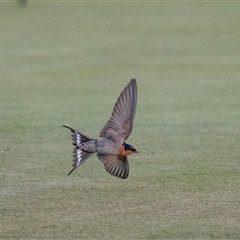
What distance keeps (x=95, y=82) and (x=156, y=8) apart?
19.2ft

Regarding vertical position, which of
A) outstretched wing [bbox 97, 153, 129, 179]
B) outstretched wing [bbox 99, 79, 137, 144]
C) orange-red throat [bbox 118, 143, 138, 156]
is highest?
outstretched wing [bbox 99, 79, 137, 144]

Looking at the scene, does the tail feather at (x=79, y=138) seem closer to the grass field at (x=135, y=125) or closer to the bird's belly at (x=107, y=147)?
the bird's belly at (x=107, y=147)

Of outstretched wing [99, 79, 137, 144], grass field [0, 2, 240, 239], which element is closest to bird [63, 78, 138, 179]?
outstretched wing [99, 79, 137, 144]

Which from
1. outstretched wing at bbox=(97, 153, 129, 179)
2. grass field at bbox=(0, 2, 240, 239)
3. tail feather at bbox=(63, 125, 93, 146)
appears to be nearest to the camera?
grass field at bbox=(0, 2, 240, 239)

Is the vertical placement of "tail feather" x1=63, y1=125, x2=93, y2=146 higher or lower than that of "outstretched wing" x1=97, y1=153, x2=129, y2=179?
higher

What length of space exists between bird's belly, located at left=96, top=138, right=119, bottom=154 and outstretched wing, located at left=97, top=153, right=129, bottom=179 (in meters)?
0.03

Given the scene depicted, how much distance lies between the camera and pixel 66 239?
3.31m

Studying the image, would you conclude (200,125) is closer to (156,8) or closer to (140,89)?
(140,89)

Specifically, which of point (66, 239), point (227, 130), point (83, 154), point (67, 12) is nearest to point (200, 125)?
point (227, 130)

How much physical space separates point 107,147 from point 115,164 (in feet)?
0.32

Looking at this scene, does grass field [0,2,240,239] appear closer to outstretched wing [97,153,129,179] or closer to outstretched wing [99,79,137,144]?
outstretched wing [97,153,129,179]

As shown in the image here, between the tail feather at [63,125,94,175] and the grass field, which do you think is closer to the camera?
the grass field

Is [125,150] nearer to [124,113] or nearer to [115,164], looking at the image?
[115,164]

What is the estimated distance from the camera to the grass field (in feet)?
11.8
